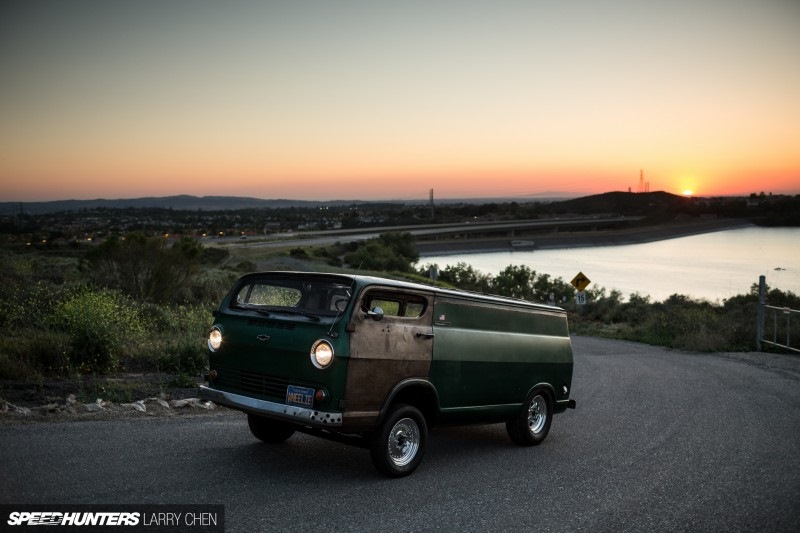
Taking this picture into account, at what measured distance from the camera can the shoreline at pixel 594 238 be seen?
413ft

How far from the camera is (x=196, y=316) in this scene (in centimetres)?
1839

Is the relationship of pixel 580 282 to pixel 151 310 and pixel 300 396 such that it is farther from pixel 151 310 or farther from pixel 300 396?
pixel 300 396

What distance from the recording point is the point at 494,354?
859cm

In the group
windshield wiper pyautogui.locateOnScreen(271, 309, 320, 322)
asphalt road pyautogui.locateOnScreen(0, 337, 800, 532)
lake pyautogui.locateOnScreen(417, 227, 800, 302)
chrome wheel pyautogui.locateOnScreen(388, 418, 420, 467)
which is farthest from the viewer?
lake pyautogui.locateOnScreen(417, 227, 800, 302)

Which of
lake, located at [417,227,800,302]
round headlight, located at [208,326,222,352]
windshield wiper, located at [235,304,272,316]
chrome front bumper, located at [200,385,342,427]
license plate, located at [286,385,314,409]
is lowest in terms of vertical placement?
lake, located at [417,227,800,302]

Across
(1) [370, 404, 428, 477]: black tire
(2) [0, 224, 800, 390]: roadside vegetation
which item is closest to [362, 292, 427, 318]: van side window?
(1) [370, 404, 428, 477]: black tire

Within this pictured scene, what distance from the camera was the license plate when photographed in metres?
6.72

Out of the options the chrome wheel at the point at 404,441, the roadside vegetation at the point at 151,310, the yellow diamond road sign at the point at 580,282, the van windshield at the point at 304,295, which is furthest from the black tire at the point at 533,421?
the yellow diamond road sign at the point at 580,282

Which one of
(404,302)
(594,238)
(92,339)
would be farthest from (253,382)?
(594,238)

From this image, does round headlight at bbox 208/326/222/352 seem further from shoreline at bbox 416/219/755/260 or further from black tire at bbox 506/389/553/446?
shoreline at bbox 416/219/755/260

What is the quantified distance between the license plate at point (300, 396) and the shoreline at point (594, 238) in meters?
111

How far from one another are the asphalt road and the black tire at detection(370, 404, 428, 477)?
5.6 inches

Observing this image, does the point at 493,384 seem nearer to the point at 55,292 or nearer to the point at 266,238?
the point at 55,292

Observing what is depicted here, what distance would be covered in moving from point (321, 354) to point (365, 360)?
17.1 inches
